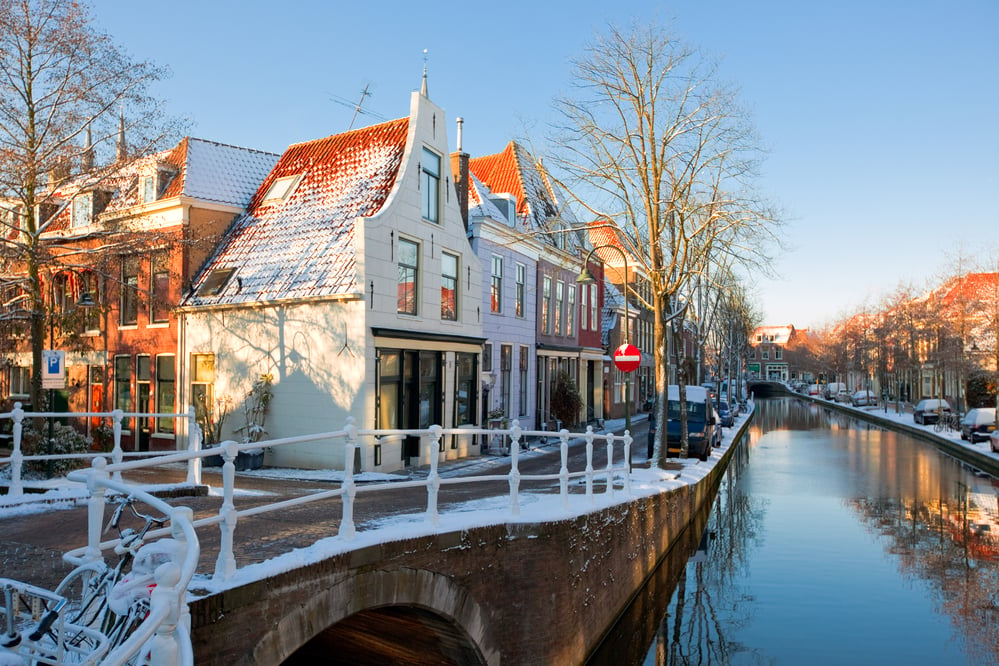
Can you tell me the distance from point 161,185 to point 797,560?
1794 cm

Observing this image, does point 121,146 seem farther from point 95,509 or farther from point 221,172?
point 95,509

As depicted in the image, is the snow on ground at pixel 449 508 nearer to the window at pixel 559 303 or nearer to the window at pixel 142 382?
the window at pixel 142 382

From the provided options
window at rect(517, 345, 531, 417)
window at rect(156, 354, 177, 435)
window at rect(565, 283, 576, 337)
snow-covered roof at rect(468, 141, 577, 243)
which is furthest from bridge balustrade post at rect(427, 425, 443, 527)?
window at rect(565, 283, 576, 337)

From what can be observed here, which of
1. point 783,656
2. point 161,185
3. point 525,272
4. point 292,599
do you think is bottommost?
point 783,656

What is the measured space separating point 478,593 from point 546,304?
66.9 feet

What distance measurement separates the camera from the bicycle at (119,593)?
10.8ft

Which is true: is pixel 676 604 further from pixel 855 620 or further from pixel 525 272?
pixel 525 272

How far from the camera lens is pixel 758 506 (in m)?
20.8

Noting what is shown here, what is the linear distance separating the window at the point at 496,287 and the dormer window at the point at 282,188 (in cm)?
657

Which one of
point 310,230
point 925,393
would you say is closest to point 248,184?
point 310,230

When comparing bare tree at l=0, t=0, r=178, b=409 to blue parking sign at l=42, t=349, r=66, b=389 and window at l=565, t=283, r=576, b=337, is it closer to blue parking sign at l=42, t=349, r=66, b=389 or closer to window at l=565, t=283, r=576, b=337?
blue parking sign at l=42, t=349, r=66, b=389

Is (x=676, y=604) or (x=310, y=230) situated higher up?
(x=310, y=230)

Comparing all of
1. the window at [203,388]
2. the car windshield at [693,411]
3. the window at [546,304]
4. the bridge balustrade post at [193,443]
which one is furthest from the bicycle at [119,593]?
the window at [546,304]

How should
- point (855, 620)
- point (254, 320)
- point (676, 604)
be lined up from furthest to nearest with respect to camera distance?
1. point (254, 320)
2. point (676, 604)
3. point (855, 620)
